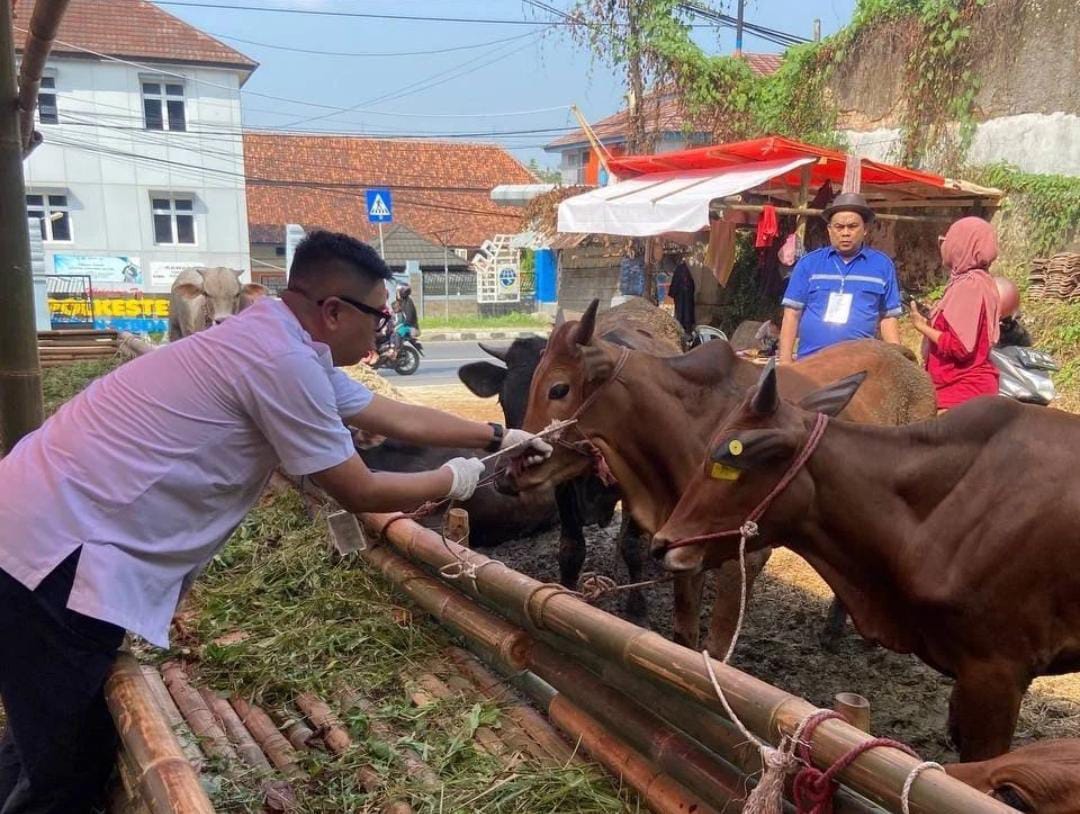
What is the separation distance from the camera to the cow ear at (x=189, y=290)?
9.80 meters

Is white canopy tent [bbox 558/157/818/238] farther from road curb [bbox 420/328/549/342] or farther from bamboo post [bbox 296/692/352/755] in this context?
road curb [bbox 420/328/549/342]

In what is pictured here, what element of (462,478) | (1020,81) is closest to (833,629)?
(462,478)

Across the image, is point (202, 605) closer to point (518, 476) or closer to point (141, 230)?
point (518, 476)

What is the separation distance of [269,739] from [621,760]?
3.93 feet

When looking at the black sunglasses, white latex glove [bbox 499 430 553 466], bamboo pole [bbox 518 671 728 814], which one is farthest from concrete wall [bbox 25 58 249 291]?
bamboo pole [bbox 518 671 728 814]

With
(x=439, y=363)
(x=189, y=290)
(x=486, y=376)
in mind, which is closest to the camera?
(x=486, y=376)

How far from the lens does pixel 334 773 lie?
2678 mm

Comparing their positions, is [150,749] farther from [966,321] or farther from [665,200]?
[665,200]

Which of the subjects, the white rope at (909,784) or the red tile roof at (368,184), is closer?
the white rope at (909,784)

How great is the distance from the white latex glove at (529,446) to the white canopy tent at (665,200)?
218 inches

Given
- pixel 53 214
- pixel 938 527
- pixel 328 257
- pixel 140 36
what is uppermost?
pixel 140 36

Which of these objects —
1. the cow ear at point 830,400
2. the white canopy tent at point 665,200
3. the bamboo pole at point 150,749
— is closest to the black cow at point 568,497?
the cow ear at point 830,400

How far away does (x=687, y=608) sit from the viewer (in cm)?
377

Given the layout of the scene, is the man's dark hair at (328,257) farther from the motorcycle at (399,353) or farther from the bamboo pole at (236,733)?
the motorcycle at (399,353)
